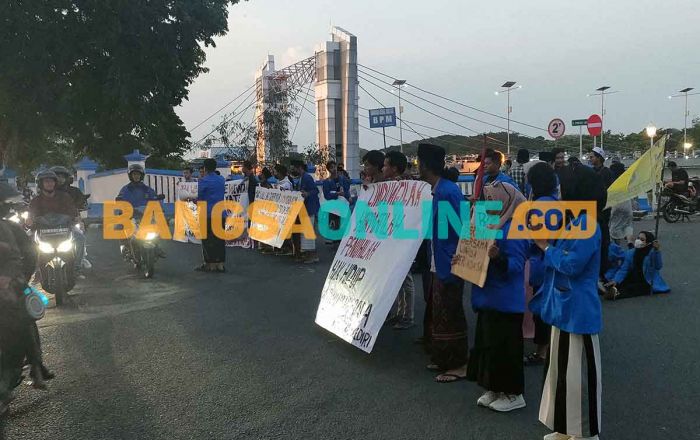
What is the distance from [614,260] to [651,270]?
699 mm

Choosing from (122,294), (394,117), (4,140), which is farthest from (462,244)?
(4,140)

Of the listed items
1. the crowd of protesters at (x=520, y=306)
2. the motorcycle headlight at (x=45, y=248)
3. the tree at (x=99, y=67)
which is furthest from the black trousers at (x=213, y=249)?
the tree at (x=99, y=67)

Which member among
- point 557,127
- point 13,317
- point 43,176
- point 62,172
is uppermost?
point 557,127

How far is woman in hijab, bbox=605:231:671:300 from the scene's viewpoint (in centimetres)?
733

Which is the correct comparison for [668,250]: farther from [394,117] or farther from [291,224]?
[394,117]

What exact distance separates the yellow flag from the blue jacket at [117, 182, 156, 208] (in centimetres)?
749

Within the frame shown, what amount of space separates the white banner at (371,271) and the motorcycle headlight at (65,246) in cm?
370

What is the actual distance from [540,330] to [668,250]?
7158mm

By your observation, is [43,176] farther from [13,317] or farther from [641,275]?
[641,275]

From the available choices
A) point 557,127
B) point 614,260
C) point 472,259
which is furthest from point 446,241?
point 557,127

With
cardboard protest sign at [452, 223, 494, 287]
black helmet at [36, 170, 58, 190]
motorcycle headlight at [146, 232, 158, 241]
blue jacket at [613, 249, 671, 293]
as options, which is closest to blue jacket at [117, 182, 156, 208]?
motorcycle headlight at [146, 232, 158, 241]

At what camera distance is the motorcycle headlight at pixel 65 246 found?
7.39 m

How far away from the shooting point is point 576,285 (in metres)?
3.31

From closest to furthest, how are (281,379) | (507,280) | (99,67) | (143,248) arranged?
1. (507,280)
2. (281,379)
3. (143,248)
4. (99,67)
